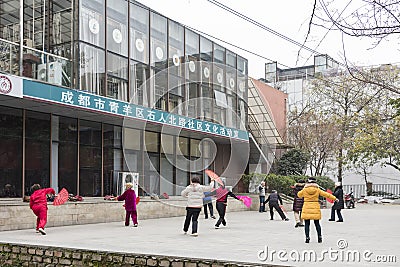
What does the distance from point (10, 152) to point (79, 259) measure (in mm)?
10054

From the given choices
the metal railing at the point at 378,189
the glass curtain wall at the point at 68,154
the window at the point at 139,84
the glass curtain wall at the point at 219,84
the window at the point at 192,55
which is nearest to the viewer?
the glass curtain wall at the point at 68,154

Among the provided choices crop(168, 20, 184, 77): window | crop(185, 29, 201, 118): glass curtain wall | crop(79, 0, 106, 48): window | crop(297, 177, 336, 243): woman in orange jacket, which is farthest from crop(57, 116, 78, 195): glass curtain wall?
crop(297, 177, 336, 243): woman in orange jacket

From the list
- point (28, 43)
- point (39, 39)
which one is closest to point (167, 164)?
point (39, 39)

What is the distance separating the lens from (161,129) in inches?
1046

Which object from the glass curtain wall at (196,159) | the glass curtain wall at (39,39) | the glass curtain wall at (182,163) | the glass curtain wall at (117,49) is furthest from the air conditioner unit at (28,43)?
the glass curtain wall at (196,159)

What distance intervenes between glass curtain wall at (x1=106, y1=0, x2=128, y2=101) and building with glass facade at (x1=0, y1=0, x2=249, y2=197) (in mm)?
46

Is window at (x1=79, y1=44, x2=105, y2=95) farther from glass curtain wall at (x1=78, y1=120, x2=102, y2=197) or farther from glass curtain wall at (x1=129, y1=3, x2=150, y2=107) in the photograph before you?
glass curtain wall at (x1=129, y1=3, x2=150, y2=107)

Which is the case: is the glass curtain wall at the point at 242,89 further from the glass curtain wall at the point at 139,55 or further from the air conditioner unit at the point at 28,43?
the air conditioner unit at the point at 28,43

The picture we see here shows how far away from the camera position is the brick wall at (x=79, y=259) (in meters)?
8.98

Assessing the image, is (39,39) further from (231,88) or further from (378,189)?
(378,189)

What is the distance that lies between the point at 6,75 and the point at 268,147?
23.4m

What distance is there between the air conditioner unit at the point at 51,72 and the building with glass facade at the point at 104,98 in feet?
0.14

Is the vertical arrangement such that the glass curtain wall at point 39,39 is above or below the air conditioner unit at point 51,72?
above

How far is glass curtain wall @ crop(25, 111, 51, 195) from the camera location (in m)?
19.9
